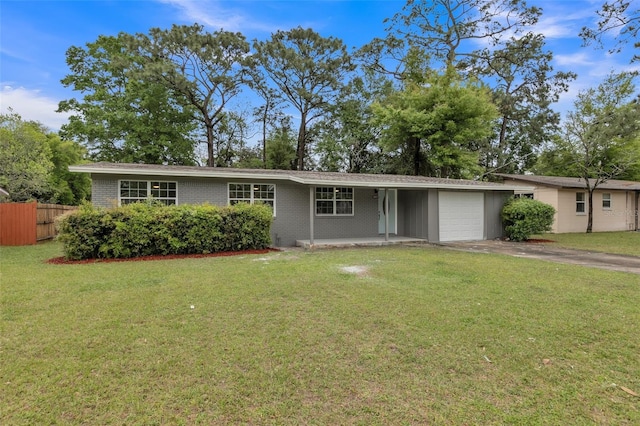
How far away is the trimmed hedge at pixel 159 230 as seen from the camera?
841 cm

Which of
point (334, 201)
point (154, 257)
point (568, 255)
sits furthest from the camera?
point (334, 201)

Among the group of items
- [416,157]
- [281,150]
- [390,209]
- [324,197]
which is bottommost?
[390,209]

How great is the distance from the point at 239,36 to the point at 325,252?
19418 mm

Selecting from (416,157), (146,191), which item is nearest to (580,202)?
(416,157)

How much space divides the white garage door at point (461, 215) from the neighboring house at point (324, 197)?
3 cm

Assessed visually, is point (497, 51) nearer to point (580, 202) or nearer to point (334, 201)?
point (580, 202)

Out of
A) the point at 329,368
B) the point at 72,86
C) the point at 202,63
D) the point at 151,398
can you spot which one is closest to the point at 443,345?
the point at 329,368

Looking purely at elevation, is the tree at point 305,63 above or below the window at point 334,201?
above

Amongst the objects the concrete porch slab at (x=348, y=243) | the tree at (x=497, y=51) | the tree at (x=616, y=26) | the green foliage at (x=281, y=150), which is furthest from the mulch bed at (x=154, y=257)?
the tree at (x=497, y=51)

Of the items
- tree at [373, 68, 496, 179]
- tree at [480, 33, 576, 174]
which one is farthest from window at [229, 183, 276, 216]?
tree at [480, 33, 576, 174]

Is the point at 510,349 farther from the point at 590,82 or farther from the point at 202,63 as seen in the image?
the point at 202,63

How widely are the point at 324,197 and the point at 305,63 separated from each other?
1461 cm

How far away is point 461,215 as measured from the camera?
13.7 metres

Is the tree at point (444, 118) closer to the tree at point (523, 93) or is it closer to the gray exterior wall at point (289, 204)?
the tree at point (523, 93)
